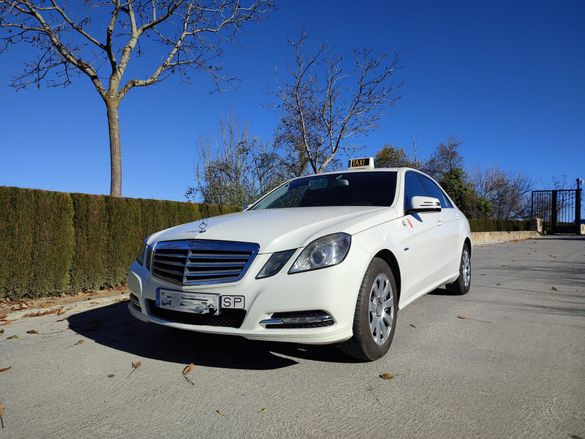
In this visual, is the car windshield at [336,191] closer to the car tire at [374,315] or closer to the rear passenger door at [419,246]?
the rear passenger door at [419,246]

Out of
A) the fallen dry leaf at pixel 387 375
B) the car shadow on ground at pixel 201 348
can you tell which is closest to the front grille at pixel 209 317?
the car shadow on ground at pixel 201 348

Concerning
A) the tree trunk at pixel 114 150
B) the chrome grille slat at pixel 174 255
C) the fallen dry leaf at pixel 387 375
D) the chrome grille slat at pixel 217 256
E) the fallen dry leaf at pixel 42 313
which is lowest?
the fallen dry leaf at pixel 42 313

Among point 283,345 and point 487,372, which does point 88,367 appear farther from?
point 487,372

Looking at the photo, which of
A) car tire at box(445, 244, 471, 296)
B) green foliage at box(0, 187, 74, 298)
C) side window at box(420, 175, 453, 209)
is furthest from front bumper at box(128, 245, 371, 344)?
green foliage at box(0, 187, 74, 298)

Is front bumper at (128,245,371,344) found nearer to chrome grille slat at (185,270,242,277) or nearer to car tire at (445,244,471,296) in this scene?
chrome grille slat at (185,270,242,277)

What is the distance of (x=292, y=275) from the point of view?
2.91 meters

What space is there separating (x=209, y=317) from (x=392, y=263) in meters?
1.54

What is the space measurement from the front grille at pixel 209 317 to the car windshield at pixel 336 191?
1833mm

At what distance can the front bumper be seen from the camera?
9.43 ft

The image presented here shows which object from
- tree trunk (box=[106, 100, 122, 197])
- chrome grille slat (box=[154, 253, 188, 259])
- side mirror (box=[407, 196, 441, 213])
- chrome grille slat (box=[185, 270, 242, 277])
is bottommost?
chrome grille slat (box=[185, 270, 242, 277])

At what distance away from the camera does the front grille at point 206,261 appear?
3.06 m

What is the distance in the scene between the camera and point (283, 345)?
3.74 meters

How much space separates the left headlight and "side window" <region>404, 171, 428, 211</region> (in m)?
1.35

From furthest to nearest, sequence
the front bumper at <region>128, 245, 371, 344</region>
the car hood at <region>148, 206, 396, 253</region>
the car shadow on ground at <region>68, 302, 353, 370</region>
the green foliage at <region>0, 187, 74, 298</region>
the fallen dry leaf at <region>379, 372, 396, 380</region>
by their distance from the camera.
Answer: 1. the green foliage at <region>0, 187, 74, 298</region>
2. the car shadow on ground at <region>68, 302, 353, 370</region>
3. the car hood at <region>148, 206, 396, 253</region>
4. the fallen dry leaf at <region>379, 372, 396, 380</region>
5. the front bumper at <region>128, 245, 371, 344</region>
